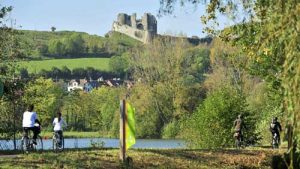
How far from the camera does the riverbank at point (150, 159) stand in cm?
2105

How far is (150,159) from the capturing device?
23.2 m

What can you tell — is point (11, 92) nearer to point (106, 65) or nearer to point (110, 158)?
point (110, 158)

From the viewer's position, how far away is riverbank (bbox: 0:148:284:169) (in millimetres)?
21047

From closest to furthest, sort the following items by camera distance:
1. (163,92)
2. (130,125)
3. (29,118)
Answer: (130,125), (29,118), (163,92)

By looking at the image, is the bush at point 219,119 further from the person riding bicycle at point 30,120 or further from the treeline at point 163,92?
the person riding bicycle at point 30,120

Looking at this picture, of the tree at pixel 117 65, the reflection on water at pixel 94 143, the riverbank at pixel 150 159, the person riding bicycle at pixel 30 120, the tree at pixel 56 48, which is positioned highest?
the tree at pixel 56 48

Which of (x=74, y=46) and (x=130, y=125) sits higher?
(x=74, y=46)

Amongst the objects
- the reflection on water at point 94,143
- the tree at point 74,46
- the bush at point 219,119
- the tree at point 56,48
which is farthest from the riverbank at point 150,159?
the tree at point 74,46

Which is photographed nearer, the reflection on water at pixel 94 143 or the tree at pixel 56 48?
the reflection on water at pixel 94 143

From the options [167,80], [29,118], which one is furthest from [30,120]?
[167,80]

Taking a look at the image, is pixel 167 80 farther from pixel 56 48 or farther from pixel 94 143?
pixel 56 48

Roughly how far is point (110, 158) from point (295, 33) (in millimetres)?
13066

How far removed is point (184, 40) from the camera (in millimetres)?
90500

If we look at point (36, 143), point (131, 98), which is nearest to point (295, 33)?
point (36, 143)
